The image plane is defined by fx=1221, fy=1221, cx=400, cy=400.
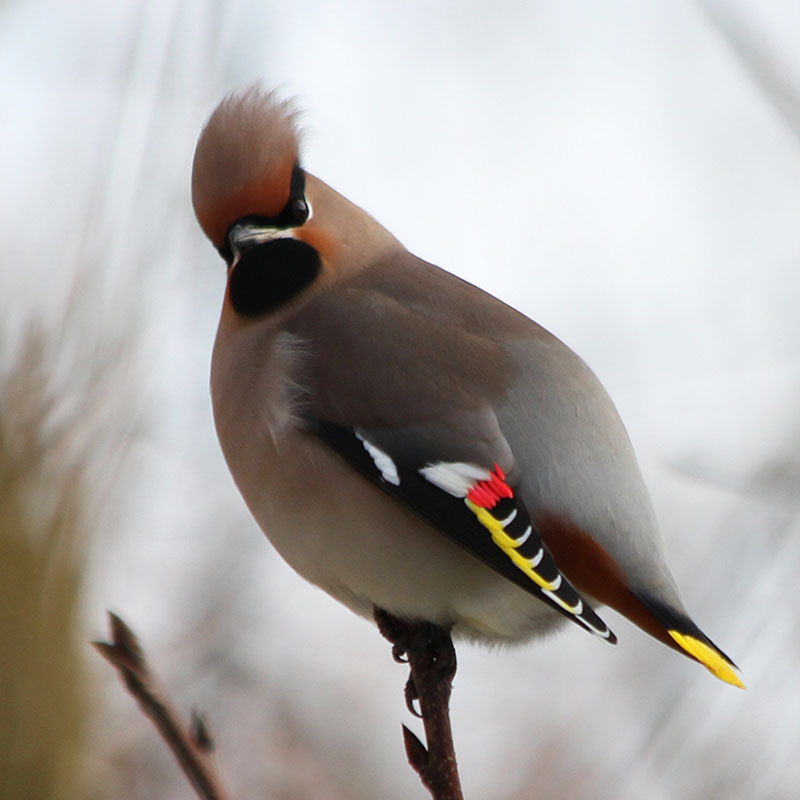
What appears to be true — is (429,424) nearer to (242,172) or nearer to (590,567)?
(590,567)

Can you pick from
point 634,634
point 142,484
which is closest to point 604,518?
point 142,484

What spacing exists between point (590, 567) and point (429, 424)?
0.45 m

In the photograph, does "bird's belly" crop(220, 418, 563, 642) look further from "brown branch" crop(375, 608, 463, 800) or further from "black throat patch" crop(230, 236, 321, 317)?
"black throat patch" crop(230, 236, 321, 317)

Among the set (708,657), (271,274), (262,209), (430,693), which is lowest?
(430,693)

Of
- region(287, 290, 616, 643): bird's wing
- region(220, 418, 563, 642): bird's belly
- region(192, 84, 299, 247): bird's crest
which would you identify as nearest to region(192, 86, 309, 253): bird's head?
region(192, 84, 299, 247): bird's crest

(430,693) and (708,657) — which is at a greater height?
(708,657)

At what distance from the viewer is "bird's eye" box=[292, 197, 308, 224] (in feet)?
9.68

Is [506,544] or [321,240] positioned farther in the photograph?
[321,240]

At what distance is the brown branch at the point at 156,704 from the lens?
4.84 ft

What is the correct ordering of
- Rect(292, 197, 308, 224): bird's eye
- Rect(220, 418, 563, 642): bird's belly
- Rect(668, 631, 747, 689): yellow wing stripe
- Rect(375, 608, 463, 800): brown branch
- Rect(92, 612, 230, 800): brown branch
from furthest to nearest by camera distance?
1. Rect(292, 197, 308, 224): bird's eye
2. Rect(220, 418, 563, 642): bird's belly
3. Rect(668, 631, 747, 689): yellow wing stripe
4. Rect(375, 608, 463, 800): brown branch
5. Rect(92, 612, 230, 800): brown branch

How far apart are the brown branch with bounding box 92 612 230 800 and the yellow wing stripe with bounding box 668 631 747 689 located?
1.08m

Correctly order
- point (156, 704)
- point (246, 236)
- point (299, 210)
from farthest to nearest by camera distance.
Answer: point (299, 210) < point (246, 236) < point (156, 704)

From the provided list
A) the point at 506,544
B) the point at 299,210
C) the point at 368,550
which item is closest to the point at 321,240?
the point at 299,210

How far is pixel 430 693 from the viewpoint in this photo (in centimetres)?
223
